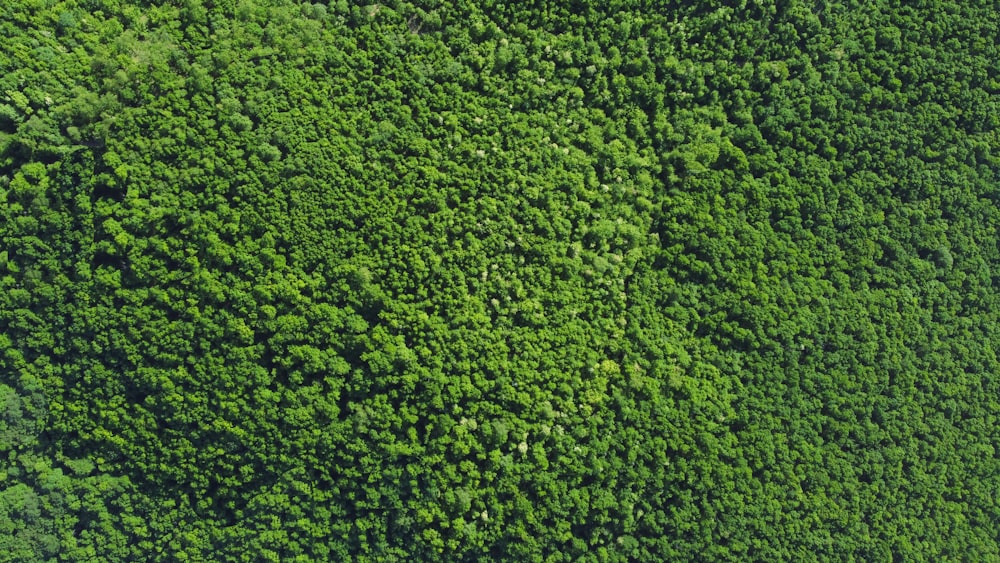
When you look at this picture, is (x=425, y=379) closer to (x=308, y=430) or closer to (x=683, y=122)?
(x=308, y=430)

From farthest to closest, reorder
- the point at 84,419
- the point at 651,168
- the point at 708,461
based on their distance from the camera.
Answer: the point at 651,168 → the point at 708,461 → the point at 84,419

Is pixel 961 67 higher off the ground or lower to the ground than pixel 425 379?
higher

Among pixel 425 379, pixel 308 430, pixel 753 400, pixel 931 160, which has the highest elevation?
pixel 931 160

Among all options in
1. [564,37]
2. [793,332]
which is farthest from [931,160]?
[564,37]

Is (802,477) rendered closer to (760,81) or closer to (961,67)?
(760,81)

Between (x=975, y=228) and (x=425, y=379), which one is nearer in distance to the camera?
(x=425, y=379)

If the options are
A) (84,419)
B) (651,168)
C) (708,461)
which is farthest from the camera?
(651,168)
